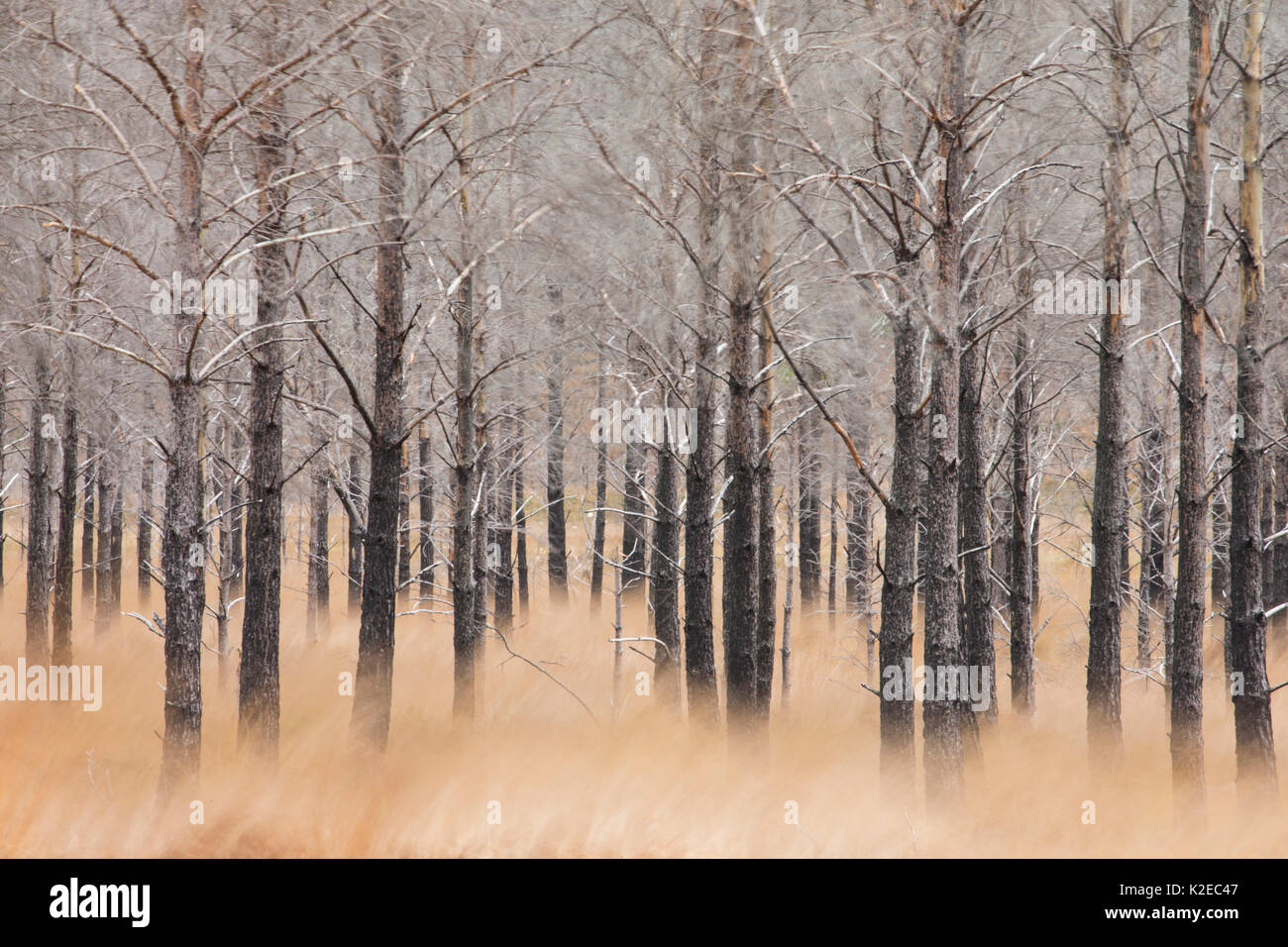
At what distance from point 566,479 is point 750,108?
17.9 metres

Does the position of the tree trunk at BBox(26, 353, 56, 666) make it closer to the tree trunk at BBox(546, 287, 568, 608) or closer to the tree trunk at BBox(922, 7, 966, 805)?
the tree trunk at BBox(546, 287, 568, 608)

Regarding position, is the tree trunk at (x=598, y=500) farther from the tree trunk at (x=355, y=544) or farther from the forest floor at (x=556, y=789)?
the forest floor at (x=556, y=789)

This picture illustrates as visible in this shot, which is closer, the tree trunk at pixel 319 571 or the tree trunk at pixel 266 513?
the tree trunk at pixel 266 513

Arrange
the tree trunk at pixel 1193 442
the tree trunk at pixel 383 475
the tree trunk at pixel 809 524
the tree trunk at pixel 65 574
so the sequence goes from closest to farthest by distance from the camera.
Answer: the tree trunk at pixel 1193 442, the tree trunk at pixel 383 475, the tree trunk at pixel 65 574, the tree trunk at pixel 809 524

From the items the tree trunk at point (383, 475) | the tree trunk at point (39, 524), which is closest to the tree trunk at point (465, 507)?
the tree trunk at point (383, 475)

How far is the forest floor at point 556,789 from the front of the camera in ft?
21.8

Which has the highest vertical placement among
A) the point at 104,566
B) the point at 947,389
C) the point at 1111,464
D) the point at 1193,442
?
the point at 947,389

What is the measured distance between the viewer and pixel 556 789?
7.49 meters

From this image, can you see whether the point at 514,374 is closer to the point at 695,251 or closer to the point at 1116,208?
the point at 695,251

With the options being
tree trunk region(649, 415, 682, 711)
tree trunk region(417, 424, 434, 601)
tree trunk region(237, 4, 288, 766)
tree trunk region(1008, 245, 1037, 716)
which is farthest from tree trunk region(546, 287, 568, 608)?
tree trunk region(1008, 245, 1037, 716)

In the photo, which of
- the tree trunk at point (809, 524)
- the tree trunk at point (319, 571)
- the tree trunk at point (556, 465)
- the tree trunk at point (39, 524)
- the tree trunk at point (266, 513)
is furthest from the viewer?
the tree trunk at point (809, 524)

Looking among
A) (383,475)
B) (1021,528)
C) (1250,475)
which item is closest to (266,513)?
(383,475)

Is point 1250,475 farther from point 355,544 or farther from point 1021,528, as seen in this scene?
point 355,544

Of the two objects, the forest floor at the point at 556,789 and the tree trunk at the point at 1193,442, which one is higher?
the tree trunk at the point at 1193,442
